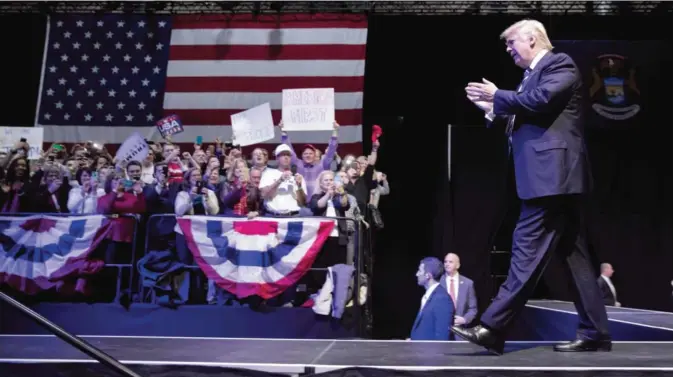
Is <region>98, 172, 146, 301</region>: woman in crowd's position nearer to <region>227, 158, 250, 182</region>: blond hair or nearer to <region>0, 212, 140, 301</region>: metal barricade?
<region>0, 212, 140, 301</region>: metal barricade

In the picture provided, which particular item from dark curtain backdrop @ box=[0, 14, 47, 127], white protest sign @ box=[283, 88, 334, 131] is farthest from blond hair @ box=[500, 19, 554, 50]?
dark curtain backdrop @ box=[0, 14, 47, 127]

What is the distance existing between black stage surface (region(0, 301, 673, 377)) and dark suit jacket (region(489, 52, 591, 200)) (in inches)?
31.3

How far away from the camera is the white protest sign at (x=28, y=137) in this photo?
368 inches

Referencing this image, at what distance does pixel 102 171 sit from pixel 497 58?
220 inches

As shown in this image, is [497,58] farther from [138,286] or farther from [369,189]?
[138,286]

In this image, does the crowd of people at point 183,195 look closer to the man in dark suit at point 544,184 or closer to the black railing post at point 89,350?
the man in dark suit at point 544,184

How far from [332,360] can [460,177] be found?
27.0 feet

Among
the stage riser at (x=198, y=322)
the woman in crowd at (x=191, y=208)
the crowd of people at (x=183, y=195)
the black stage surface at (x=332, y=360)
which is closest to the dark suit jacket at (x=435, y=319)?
the stage riser at (x=198, y=322)

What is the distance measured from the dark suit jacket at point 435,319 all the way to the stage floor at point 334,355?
2.33m

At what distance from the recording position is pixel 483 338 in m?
3.41

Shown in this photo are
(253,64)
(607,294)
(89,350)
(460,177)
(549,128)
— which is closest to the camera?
(89,350)

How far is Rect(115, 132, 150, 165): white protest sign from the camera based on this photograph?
9.04m

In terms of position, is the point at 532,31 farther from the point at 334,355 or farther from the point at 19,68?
the point at 19,68

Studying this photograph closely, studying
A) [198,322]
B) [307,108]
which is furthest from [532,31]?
[307,108]
